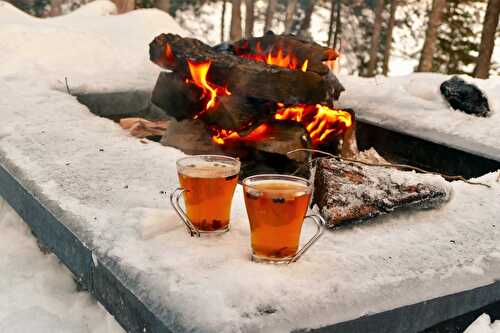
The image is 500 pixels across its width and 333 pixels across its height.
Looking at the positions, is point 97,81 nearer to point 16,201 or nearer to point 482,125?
point 16,201

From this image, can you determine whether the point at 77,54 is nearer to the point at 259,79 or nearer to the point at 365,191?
the point at 259,79

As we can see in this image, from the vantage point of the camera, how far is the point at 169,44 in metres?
3.93

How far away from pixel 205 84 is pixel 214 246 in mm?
2012

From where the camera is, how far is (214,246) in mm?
1946

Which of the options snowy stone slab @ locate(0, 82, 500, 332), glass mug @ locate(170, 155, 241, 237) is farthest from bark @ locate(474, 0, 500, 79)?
glass mug @ locate(170, 155, 241, 237)

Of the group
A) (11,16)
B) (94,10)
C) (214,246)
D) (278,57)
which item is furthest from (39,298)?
(94,10)

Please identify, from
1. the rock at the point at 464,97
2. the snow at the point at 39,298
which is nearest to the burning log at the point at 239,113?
the snow at the point at 39,298

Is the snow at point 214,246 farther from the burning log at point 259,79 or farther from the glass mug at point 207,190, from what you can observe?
the burning log at point 259,79

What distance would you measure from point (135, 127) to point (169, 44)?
2.13 feet

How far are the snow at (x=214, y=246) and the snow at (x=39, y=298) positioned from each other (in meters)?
0.02

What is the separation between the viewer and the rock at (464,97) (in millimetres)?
4293

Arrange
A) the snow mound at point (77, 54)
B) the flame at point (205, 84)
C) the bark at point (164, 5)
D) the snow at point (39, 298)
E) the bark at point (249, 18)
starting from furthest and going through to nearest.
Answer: the bark at point (249, 18), the bark at point (164, 5), the snow mound at point (77, 54), the flame at point (205, 84), the snow at point (39, 298)

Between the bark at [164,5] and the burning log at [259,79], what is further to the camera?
the bark at [164,5]

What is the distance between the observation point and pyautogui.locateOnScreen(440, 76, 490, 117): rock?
169 inches
